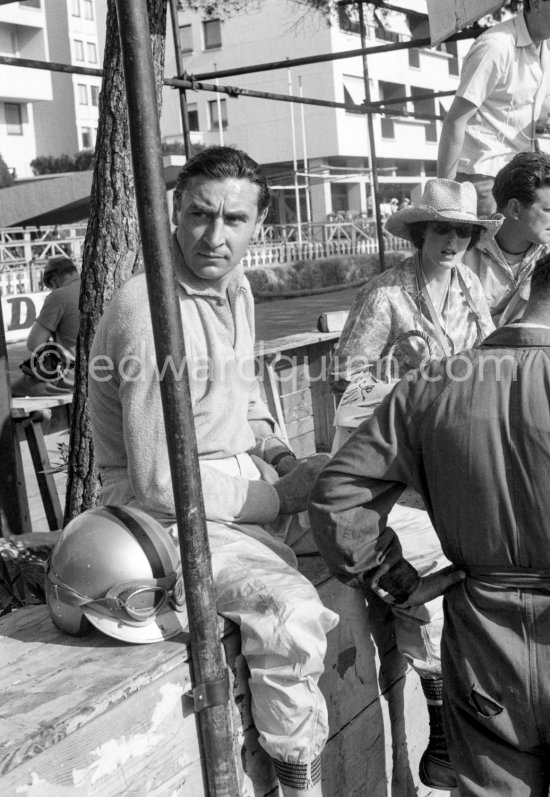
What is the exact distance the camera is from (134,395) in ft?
8.38

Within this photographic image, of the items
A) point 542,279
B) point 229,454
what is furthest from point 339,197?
point 542,279

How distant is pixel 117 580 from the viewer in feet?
7.75

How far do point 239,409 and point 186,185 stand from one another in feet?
2.18

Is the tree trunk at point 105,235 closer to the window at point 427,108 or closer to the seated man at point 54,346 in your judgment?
the seated man at point 54,346

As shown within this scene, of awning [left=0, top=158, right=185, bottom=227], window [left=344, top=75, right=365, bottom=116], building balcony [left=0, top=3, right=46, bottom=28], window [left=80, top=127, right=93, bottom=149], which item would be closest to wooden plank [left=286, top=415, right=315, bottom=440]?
awning [left=0, top=158, right=185, bottom=227]

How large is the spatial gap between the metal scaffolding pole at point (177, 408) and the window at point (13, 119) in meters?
57.0

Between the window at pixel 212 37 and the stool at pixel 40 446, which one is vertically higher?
the window at pixel 212 37

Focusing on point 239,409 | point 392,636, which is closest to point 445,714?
point 392,636

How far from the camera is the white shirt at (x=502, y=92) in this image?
17.2 feet

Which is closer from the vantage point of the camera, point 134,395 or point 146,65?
point 146,65

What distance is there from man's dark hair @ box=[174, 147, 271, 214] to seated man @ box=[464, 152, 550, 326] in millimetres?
1817

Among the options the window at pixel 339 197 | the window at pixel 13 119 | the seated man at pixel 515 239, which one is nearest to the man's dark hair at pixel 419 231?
the seated man at pixel 515 239

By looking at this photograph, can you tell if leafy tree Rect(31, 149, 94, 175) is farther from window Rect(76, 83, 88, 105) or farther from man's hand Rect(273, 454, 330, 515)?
man's hand Rect(273, 454, 330, 515)

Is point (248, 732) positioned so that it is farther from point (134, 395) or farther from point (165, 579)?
point (134, 395)
